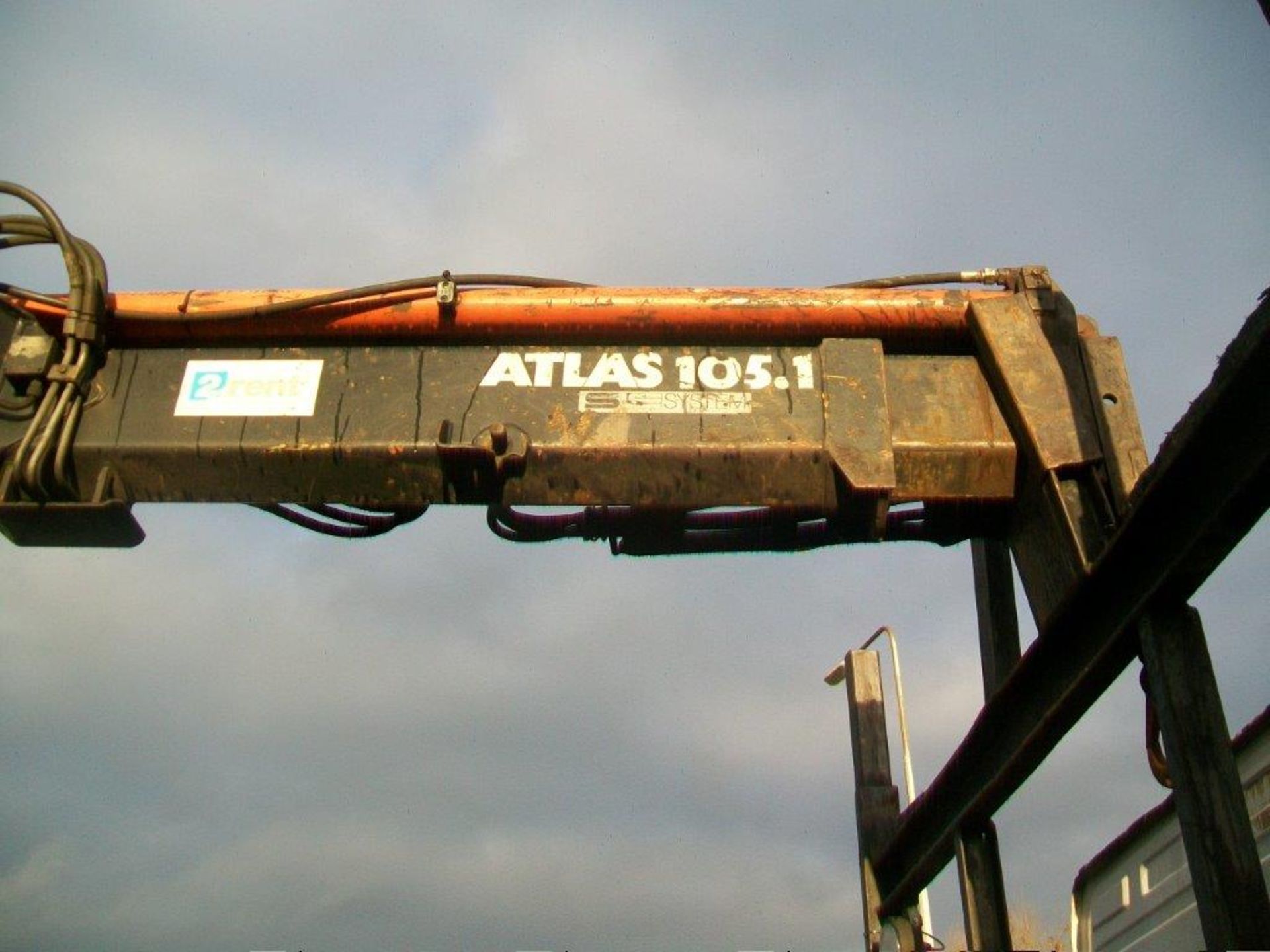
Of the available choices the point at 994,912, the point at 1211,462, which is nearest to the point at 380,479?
the point at 1211,462

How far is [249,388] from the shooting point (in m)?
3.19

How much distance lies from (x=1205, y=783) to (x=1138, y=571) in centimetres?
44

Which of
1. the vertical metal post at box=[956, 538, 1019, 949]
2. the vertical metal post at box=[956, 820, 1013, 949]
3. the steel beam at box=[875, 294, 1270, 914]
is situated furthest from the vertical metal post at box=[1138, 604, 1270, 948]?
the vertical metal post at box=[956, 820, 1013, 949]

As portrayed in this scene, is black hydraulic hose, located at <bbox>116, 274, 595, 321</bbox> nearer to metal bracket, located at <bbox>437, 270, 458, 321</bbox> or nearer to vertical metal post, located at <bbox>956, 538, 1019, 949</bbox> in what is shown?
metal bracket, located at <bbox>437, 270, 458, 321</bbox>

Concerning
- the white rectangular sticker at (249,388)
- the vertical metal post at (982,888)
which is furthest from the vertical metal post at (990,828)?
the white rectangular sticker at (249,388)

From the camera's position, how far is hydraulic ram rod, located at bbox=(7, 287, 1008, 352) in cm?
318

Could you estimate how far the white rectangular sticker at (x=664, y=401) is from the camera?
3.09 m

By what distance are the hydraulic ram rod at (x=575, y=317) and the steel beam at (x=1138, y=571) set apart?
3.05 feet

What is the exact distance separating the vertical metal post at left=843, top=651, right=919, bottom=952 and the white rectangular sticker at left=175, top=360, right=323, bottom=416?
101 inches

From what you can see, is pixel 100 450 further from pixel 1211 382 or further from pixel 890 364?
pixel 1211 382

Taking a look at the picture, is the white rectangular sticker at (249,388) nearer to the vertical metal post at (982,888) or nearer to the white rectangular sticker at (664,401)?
the white rectangular sticker at (664,401)

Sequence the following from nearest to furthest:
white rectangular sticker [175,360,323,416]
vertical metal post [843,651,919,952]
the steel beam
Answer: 1. the steel beam
2. white rectangular sticker [175,360,323,416]
3. vertical metal post [843,651,919,952]

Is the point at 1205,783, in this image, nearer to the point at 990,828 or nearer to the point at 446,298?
the point at 990,828

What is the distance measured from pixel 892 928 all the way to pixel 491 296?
2.67 m
